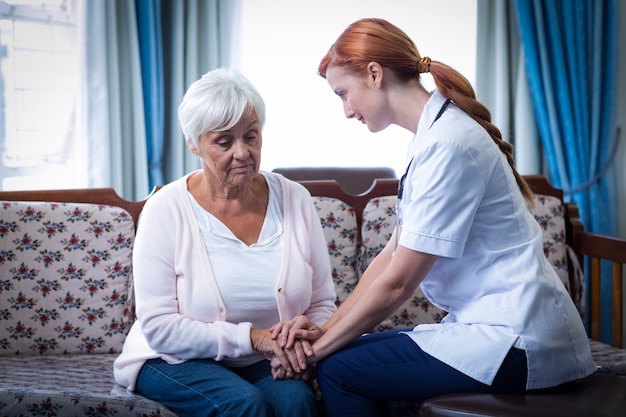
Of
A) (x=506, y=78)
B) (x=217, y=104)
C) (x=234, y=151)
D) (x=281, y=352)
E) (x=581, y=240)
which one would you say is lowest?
(x=281, y=352)

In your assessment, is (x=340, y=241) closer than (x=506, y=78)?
Yes

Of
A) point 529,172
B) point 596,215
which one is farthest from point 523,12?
point 596,215

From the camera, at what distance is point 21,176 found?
2.88 metres

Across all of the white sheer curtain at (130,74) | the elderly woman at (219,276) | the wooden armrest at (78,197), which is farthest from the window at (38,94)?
the elderly woman at (219,276)

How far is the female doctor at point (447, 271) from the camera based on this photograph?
149 cm

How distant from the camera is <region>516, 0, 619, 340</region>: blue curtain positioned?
3.36 m

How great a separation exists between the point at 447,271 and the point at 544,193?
1.32 m

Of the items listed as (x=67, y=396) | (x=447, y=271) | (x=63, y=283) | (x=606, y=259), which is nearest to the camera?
(x=447, y=271)

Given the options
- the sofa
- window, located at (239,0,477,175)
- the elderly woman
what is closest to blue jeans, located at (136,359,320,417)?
the elderly woman

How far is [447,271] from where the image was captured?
1.56 metres

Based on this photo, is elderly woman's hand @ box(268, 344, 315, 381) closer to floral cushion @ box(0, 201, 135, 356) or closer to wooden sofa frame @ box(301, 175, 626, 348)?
floral cushion @ box(0, 201, 135, 356)

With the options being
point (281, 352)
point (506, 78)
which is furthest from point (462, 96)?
point (506, 78)

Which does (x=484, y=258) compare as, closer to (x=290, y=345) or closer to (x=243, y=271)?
(x=290, y=345)

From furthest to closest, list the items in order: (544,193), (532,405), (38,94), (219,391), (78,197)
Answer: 1. (38,94)
2. (544,193)
3. (78,197)
4. (219,391)
5. (532,405)
